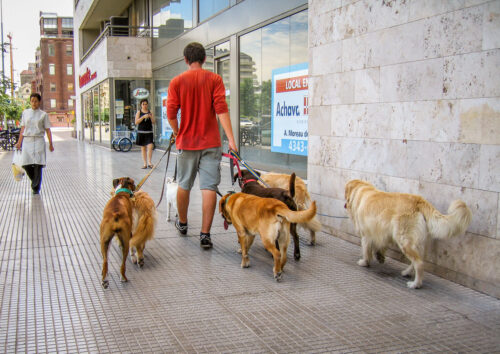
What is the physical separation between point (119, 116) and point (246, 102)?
42.3 feet

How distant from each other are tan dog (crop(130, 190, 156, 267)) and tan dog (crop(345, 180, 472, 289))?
219cm

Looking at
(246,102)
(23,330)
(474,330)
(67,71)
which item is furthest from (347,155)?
(67,71)

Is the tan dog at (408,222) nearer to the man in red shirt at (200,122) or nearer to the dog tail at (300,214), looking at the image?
the dog tail at (300,214)

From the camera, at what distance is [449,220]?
4.00 m

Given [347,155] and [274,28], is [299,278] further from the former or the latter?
[274,28]

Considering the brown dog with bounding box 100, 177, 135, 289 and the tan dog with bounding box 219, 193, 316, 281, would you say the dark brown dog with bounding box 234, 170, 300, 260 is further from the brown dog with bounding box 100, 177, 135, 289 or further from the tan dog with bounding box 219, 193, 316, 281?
the brown dog with bounding box 100, 177, 135, 289

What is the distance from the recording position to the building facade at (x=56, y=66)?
105 m

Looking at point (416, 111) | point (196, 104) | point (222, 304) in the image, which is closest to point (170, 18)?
point (196, 104)

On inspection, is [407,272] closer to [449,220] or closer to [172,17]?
[449,220]

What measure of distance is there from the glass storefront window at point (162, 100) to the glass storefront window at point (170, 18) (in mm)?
1291

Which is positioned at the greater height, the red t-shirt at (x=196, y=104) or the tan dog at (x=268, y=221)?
the red t-shirt at (x=196, y=104)

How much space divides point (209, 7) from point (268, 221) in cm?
1233

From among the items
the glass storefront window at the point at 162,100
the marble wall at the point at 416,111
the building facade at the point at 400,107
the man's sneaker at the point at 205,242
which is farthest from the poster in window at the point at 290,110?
the glass storefront window at the point at 162,100

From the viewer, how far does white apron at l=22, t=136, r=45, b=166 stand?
919 cm
